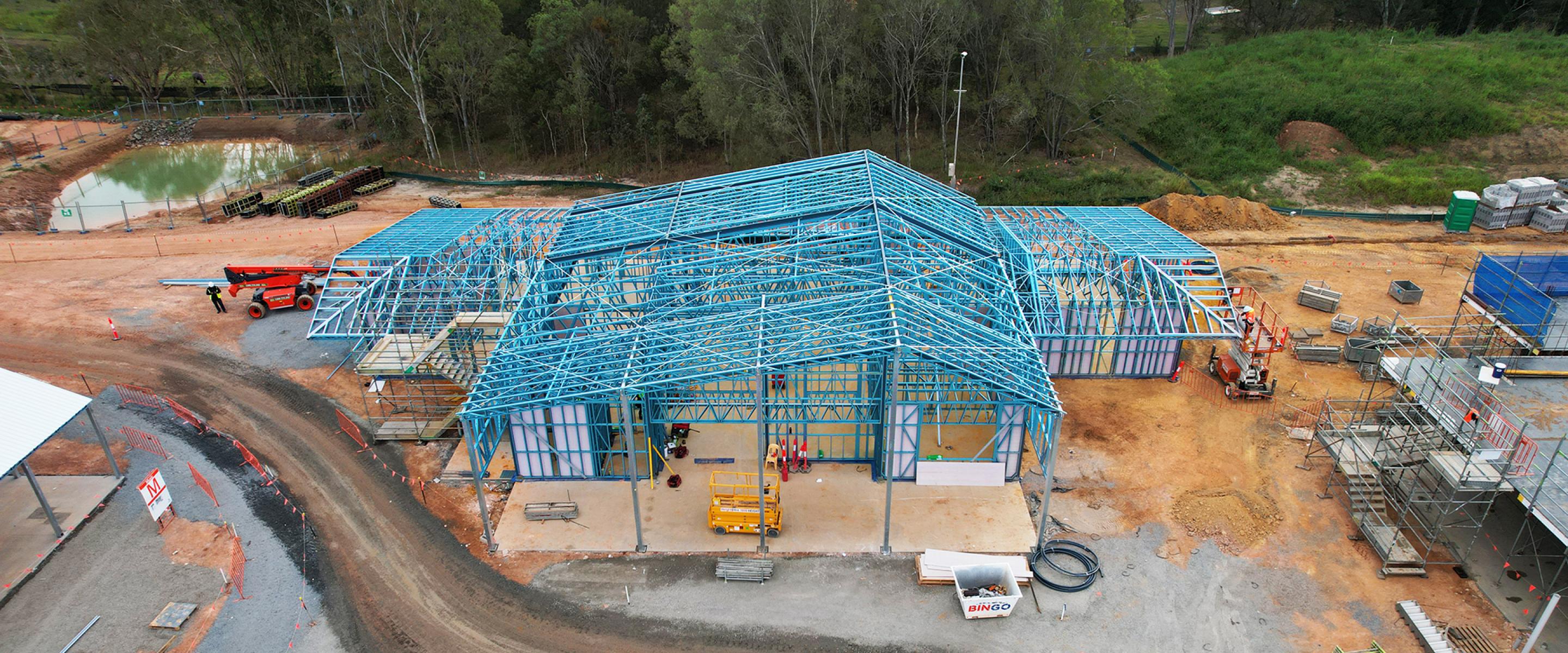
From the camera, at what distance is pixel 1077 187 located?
1965 inches

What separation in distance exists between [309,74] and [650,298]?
63421 millimetres

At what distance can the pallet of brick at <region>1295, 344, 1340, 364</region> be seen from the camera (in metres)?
30.7

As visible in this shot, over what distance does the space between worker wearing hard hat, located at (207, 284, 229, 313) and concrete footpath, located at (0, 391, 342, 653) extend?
1284 cm

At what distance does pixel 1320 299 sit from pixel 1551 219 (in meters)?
19.5

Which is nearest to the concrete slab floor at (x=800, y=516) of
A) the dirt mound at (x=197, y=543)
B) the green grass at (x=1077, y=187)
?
the dirt mound at (x=197, y=543)

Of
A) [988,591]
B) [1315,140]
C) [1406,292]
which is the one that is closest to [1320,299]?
[1406,292]

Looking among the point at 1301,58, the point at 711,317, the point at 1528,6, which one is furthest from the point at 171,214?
the point at 1528,6

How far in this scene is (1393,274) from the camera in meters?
38.9

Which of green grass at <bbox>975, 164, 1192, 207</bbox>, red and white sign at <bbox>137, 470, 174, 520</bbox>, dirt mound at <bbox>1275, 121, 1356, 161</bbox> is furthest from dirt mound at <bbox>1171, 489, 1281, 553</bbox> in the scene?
dirt mound at <bbox>1275, 121, 1356, 161</bbox>

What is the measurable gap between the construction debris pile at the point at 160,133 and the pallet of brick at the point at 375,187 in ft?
84.5

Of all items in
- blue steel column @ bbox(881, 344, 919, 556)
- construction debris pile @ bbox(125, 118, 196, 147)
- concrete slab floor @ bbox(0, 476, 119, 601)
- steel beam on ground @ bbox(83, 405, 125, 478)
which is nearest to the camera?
blue steel column @ bbox(881, 344, 919, 556)

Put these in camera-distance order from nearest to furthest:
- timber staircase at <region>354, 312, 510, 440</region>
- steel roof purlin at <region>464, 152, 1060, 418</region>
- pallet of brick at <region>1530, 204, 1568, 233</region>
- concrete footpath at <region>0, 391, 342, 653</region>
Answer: concrete footpath at <region>0, 391, 342, 653</region> < steel roof purlin at <region>464, 152, 1060, 418</region> < timber staircase at <region>354, 312, 510, 440</region> < pallet of brick at <region>1530, 204, 1568, 233</region>

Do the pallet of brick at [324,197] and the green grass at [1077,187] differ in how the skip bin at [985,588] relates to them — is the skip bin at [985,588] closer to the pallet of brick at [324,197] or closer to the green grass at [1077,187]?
the green grass at [1077,187]

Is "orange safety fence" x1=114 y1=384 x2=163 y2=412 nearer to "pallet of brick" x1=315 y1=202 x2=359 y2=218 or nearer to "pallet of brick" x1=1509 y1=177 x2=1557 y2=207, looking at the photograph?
"pallet of brick" x1=315 y1=202 x2=359 y2=218
